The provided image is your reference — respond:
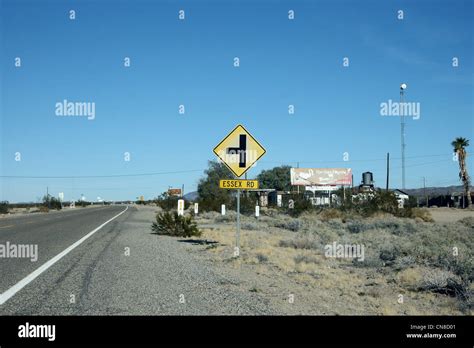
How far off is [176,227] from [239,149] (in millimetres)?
10719

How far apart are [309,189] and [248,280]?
79.1 m

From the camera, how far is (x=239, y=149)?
16.4 m

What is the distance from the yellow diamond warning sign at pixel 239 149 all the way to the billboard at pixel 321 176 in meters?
72.9

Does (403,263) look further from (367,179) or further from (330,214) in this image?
(367,179)

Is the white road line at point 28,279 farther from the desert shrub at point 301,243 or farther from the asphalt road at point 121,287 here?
the desert shrub at point 301,243

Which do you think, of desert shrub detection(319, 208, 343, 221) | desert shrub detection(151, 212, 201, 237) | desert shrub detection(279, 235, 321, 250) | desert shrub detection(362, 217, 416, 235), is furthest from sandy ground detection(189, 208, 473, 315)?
desert shrub detection(319, 208, 343, 221)

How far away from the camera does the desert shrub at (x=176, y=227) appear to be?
83.3ft

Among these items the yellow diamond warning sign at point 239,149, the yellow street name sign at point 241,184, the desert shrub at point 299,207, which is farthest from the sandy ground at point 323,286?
the desert shrub at point 299,207

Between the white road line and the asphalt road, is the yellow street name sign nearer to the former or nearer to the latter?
the asphalt road

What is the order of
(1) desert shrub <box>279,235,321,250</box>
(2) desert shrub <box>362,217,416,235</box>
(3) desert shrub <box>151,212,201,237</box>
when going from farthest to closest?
(2) desert shrub <box>362,217,416,235</box> < (3) desert shrub <box>151,212,201,237</box> < (1) desert shrub <box>279,235,321,250</box>

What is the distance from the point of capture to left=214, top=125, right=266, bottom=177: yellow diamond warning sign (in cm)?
1634

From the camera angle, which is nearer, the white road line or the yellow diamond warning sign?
the white road line

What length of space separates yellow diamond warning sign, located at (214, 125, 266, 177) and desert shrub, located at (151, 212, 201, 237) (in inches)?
378

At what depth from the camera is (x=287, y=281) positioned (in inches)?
471
